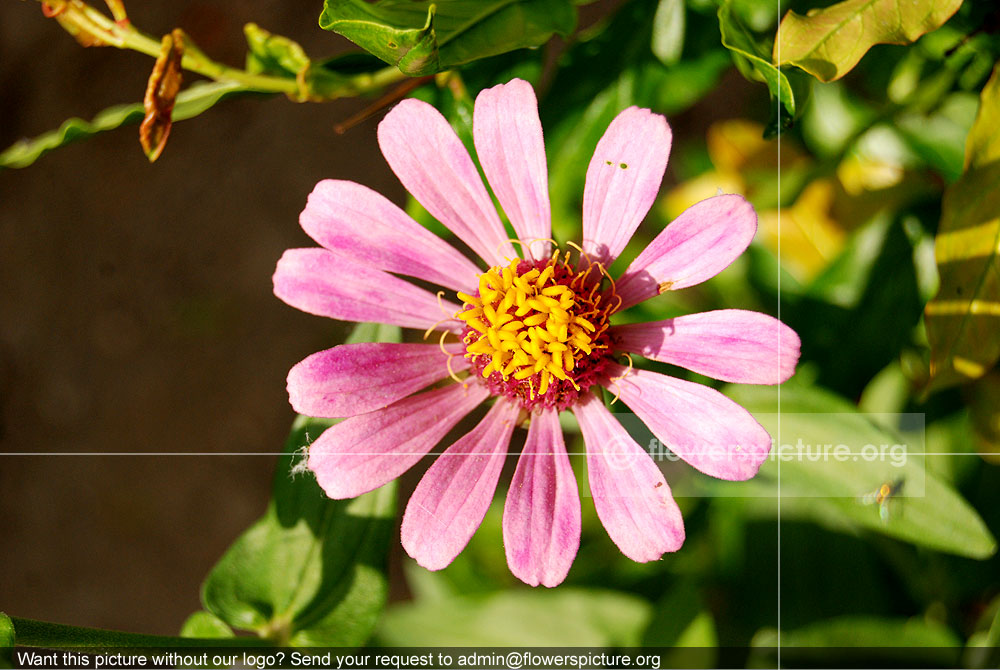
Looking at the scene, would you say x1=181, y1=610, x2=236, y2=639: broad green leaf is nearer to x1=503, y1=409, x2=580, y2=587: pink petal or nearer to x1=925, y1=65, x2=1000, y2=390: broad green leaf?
x1=503, y1=409, x2=580, y2=587: pink petal

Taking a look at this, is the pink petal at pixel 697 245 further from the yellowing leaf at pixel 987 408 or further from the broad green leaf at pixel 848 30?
the yellowing leaf at pixel 987 408

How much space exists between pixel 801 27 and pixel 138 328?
1.33 m

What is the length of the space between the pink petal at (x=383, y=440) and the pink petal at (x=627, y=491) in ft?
0.39

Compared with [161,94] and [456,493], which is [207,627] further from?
[161,94]

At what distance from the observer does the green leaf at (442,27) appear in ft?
2.14

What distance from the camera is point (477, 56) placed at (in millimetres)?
720

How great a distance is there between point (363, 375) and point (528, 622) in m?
0.60

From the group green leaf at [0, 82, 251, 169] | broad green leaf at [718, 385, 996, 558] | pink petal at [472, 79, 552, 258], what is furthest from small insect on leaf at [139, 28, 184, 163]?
broad green leaf at [718, 385, 996, 558]

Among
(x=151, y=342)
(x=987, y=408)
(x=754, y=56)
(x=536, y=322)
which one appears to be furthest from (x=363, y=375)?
(x=151, y=342)

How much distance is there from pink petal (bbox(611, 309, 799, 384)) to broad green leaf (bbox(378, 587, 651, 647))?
1.75ft

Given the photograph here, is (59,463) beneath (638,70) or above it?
beneath

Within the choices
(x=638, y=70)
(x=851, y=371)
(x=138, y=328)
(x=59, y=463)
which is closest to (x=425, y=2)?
(x=638, y=70)

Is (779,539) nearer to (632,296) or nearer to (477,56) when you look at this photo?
(632,296)

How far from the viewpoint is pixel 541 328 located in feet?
2.45
